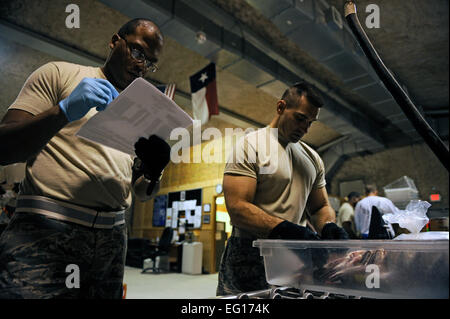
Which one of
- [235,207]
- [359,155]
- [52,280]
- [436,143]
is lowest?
[52,280]

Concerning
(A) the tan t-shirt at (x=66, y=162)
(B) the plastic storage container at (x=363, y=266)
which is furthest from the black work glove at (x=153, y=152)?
(B) the plastic storage container at (x=363, y=266)

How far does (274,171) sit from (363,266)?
53cm

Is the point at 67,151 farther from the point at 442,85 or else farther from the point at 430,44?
the point at 442,85

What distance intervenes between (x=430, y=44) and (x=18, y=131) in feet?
11.8

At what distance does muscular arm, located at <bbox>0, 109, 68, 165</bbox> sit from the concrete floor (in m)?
3.62

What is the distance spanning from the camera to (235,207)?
3.30ft

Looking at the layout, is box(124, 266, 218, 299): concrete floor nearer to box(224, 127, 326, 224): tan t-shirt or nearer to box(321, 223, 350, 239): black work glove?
box(224, 127, 326, 224): tan t-shirt

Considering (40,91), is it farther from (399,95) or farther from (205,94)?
(205,94)

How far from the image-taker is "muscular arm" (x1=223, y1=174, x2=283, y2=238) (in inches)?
37.3

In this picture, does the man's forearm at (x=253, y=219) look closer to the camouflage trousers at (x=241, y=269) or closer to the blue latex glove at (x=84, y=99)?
the camouflage trousers at (x=241, y=269)

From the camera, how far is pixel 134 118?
2.37 ft

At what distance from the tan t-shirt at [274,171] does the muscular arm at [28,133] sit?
60cm

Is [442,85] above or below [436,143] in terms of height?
above
